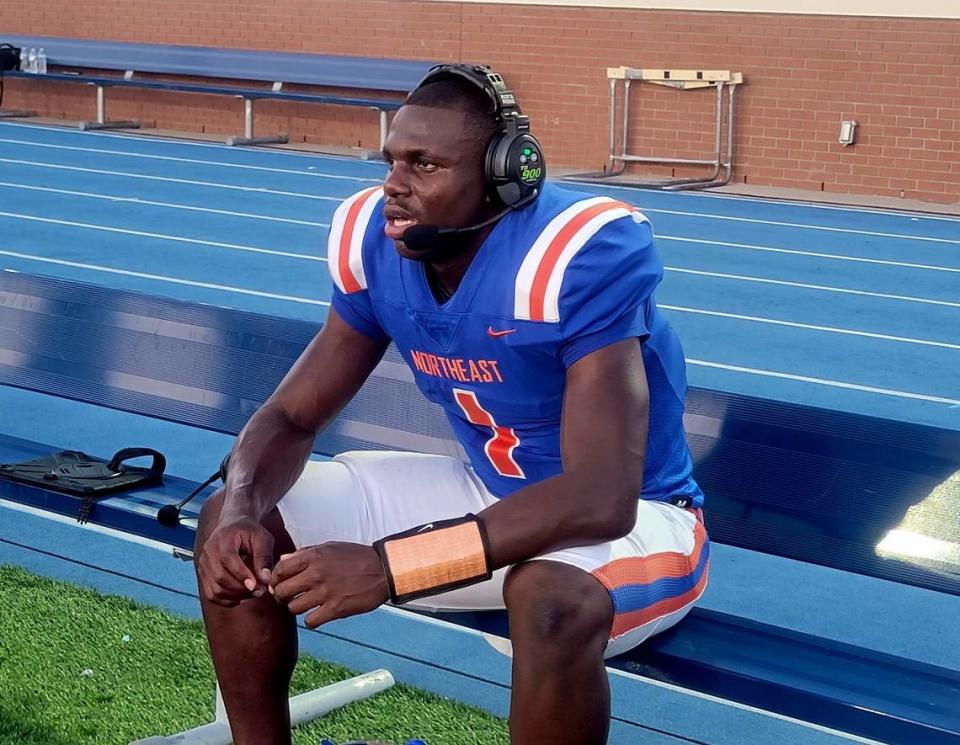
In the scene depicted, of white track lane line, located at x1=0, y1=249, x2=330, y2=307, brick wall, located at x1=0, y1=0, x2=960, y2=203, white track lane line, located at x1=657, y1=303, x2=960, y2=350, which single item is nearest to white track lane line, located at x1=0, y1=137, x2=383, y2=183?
brick wall, located at x1=0, y1=0, x2=960, y2=203

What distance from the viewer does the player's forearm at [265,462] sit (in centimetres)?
262

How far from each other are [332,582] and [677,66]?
1371 centimetres

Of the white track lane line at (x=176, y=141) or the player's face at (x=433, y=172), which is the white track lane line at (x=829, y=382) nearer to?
the player's face at (x=433, y=172)

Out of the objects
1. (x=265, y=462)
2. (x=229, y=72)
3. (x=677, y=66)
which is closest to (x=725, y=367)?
(x=265, y=462)

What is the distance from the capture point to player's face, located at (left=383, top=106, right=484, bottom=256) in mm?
2588

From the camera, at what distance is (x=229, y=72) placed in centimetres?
1812

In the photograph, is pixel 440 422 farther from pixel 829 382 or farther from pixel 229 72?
pixel 229 72

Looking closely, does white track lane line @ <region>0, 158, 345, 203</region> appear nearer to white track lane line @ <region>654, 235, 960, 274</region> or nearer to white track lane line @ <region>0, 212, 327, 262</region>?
white track lane line @ <region>0, 212, 327, 262</region>

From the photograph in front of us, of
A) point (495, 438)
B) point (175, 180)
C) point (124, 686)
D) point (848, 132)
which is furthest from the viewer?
point (848, 132)

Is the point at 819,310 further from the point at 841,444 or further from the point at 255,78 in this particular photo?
the point at 255,78

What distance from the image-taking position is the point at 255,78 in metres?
17.8

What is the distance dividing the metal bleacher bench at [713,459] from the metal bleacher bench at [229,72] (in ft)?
40.1

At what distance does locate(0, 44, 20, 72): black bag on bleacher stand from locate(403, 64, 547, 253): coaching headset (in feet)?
59.0

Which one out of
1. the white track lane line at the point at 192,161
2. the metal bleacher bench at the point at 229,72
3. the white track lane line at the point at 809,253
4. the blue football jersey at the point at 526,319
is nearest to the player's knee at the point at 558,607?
the blue football jersey at the point at 526,319
